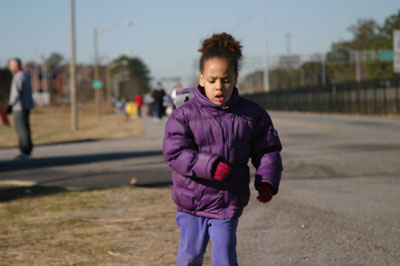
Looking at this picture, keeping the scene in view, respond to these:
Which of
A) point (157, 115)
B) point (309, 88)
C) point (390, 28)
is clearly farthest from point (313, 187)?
point (390, 28)

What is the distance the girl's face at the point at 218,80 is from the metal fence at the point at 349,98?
87.0ft

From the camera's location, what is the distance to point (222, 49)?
3418 millimetres

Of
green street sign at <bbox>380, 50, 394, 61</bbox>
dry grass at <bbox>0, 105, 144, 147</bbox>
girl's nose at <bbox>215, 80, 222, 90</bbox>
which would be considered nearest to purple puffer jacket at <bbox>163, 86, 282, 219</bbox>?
girl's nose at <bbox>215, 80, 222, 90</bbox>

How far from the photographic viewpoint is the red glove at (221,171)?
3.15m

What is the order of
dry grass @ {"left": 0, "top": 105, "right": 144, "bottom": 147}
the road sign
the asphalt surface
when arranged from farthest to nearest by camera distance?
the road sign
dry grass @ {"left": 0, "top": 105, "right": 144, "bottom": 147}
the asphalt surface

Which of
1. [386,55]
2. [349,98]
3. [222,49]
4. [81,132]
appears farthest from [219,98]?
[386,55]

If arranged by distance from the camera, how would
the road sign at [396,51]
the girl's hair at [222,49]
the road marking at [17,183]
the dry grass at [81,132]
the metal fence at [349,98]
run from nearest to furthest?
the girl's hair at [222,49], the road marking at [17,183], the dry grass at [81,132], the road sign at [396,51], the metal fence at [349,98]

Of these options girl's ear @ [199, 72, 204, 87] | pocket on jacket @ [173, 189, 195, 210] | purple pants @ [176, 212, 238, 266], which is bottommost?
purple pants @ [176, 212, 238, 266]

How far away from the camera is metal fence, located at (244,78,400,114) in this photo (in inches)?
1178

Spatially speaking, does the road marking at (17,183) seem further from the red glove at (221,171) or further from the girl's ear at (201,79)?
the red glove at (221,171)

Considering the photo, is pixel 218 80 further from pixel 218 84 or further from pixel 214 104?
pixel 214 104

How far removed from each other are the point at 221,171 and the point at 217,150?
0.21 m

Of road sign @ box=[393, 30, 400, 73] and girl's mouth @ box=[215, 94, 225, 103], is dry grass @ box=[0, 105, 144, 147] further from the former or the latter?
girl's mouth @ box=[215, 94, 225, 103]

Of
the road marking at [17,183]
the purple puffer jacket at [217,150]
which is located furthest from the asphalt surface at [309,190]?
the purple puffer jacket at [217,150]
